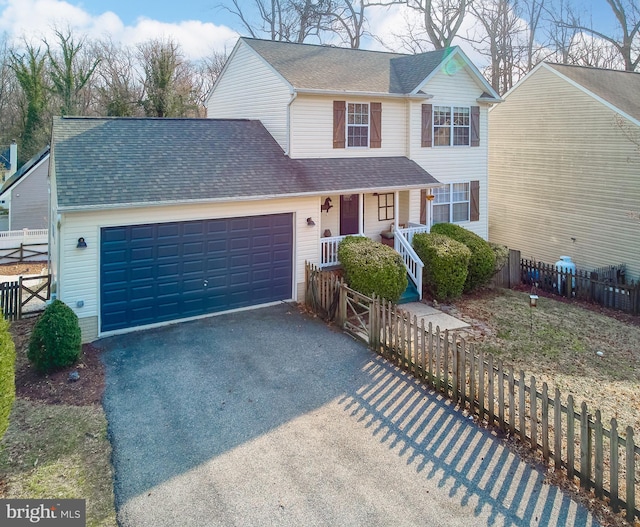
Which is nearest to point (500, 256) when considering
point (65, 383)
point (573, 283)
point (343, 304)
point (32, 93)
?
point (573, 283)

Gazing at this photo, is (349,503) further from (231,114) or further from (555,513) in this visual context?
(231,114)

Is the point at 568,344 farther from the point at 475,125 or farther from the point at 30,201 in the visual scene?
the point at 30,201

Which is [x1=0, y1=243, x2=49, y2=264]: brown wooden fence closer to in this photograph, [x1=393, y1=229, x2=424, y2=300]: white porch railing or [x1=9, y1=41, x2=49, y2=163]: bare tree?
[x1=9, y1=41, x2=49, y2=163]: bare tree

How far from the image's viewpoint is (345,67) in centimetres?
1797

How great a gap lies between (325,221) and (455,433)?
970 cm

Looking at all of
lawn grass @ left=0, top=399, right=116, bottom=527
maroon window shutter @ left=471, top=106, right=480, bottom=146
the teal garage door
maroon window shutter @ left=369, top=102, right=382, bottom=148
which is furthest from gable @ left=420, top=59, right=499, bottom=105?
lawn grass @ left=0, top=399, right=116, bottom=527

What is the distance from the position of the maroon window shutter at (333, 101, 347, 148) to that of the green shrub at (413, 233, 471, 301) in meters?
4.16

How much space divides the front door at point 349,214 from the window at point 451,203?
330 centimetres

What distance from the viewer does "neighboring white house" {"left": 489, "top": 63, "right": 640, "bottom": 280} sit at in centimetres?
1864

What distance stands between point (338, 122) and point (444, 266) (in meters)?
5.66

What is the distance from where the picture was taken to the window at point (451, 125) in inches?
720

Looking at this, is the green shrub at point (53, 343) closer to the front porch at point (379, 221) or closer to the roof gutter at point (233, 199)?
the roof gutter at point (233, 199)

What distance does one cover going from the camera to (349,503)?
621 cm

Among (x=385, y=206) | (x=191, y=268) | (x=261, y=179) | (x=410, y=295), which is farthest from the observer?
(x=385, y=206)
